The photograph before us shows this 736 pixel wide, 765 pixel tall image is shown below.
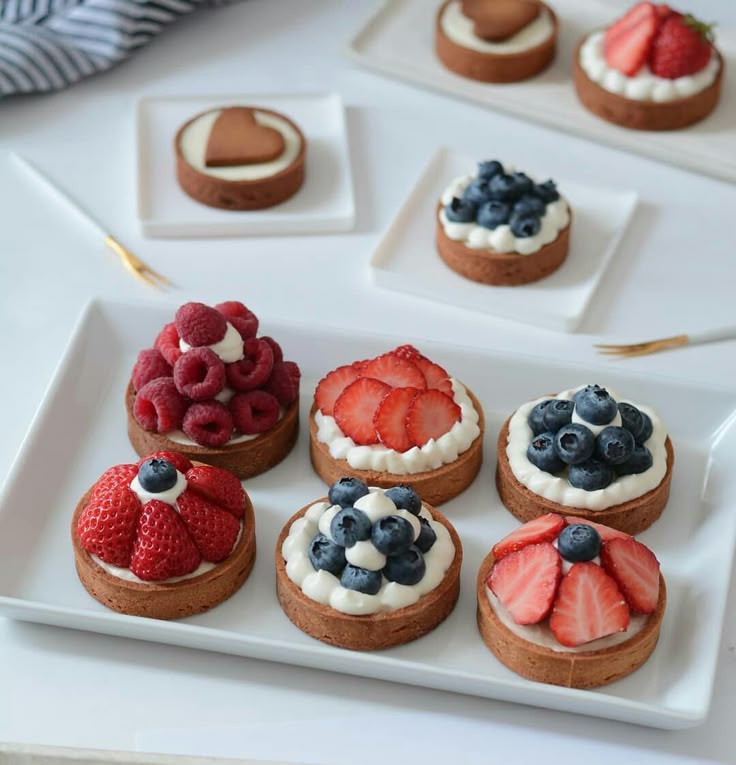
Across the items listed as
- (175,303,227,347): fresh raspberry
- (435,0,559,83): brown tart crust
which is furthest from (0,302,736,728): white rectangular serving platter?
(435,0,559,83): brown tart crust

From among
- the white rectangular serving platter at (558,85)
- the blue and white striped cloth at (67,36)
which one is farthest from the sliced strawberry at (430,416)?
the blue and white striped cloth at (67,36)

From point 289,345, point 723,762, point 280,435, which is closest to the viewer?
point 723,762

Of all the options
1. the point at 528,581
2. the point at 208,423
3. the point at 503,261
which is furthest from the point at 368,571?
the point at 503,261

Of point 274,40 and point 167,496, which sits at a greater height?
point 167,496

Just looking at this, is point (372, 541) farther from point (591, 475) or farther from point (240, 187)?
point (240, 187)

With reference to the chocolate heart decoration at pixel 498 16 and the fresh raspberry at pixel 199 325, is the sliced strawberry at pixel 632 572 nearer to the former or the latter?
the fresh raspberry at pixel 199 325

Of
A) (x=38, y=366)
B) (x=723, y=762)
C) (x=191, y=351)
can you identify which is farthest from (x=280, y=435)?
(x=723, y=762)

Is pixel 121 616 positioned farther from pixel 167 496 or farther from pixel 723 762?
pixel 723 762
